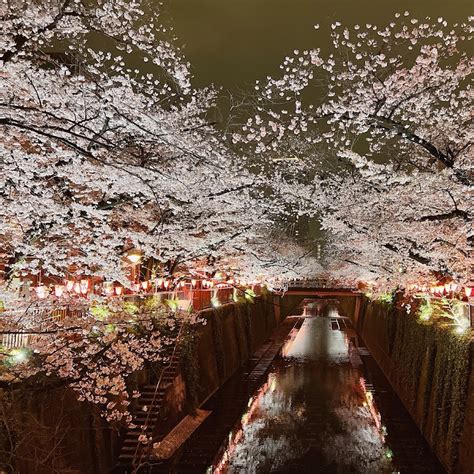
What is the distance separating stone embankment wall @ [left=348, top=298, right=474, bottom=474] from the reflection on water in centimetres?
156

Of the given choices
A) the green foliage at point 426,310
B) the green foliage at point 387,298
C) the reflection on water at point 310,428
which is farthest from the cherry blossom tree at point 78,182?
the green foliage at point 387,298

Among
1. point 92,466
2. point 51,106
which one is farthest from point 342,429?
point 51,106

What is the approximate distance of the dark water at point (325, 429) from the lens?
47.2ft

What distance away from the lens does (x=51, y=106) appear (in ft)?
32.7

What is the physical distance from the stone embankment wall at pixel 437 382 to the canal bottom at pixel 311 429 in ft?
2.48

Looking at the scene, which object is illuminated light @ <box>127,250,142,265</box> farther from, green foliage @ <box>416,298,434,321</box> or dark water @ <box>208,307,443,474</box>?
green foliage @ <box>416,298,434,321</box>

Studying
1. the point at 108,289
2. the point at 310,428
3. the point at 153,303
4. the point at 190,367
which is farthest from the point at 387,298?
the point at 108,289

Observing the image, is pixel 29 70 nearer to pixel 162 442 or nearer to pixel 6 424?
pixel 6 424

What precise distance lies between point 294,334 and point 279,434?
30.1 metres

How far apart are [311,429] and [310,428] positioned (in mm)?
111

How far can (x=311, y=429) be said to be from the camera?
57.8 feet

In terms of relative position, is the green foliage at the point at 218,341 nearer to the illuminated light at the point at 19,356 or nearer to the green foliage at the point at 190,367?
the green foliage at the point at 190,367

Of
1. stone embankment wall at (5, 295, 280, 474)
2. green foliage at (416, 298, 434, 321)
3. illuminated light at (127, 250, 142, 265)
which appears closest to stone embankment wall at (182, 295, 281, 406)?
stone embankment wall at (5, 295, 280, 474)

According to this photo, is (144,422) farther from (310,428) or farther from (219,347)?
(219,347)
